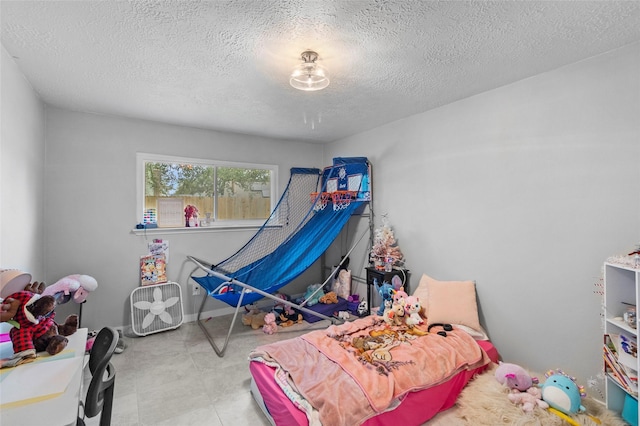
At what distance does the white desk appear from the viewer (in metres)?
0.93

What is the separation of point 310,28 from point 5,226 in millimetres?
2305

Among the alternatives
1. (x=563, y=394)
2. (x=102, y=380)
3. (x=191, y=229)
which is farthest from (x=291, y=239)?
(x=563, y=394)

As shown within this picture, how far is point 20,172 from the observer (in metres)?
2.17

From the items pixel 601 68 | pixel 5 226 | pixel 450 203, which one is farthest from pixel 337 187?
pixel 5 226

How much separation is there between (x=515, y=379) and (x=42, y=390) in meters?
2.53

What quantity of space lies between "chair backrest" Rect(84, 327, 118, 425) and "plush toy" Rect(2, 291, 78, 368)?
27 cm

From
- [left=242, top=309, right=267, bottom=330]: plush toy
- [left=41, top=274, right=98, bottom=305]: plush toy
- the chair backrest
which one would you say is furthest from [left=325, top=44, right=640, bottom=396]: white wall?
[left=41, top=274, right=98, bottom=305]: plush toy

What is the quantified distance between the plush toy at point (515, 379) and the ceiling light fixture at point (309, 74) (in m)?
2.30

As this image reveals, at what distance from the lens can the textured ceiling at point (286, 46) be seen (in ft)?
4.86

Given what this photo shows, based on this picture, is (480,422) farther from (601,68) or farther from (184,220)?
(184,220)

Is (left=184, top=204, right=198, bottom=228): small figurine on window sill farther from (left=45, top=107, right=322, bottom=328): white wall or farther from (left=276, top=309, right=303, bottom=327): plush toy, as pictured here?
(left=276, top=309, right=303, bottom=327): plush toy

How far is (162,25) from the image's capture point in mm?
1602

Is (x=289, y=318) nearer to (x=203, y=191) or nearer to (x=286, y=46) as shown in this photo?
(x=203, y=191)

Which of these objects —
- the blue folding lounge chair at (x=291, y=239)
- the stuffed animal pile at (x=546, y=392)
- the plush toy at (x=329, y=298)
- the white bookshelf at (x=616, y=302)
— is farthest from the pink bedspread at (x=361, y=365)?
the plush toy at (x=329, y=298)
